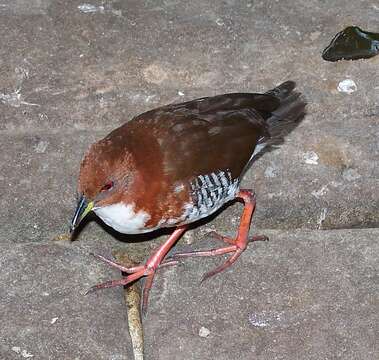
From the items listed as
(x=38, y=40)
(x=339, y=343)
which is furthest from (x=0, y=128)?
(x=339, y=343)

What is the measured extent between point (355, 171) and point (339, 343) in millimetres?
1112

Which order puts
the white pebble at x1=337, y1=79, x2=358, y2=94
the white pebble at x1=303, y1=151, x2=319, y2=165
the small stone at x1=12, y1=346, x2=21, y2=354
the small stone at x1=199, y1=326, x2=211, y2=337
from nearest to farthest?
the small stone at x1=12, y1=346, x2=21, y2=354
the small stone at x1=199, y1=326, x2=211, y2=337
the white pebble at x1=303, y1=151, x2=319, y2=165
the white pebble at x1=337, y1=79, x2=358, y2=94

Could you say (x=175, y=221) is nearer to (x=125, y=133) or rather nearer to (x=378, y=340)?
(x=125, y=133)

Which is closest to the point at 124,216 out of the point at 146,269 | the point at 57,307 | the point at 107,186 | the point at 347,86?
the point at 107,186

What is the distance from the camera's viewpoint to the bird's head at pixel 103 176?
3.71 meters

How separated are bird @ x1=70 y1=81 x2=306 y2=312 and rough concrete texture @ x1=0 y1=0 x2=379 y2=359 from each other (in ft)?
0.44

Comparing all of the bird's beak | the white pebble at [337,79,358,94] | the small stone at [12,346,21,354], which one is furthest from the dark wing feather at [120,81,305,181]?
the small stone at [12,346,21,354]

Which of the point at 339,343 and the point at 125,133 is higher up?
the point at 125,133

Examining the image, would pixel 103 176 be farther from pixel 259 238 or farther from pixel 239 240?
pixel 259 238

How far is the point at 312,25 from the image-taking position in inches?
212

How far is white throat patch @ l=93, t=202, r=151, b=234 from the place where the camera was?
12.7 ft

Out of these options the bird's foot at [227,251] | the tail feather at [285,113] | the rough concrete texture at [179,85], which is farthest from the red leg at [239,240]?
the tail feather at [285,113]

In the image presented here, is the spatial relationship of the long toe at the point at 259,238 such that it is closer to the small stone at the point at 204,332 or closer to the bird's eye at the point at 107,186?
the small stone at the point at 204,332

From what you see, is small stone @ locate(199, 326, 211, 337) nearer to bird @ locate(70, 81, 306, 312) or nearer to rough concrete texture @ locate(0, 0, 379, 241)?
bird @ locate(70, 81, 306, 312)
